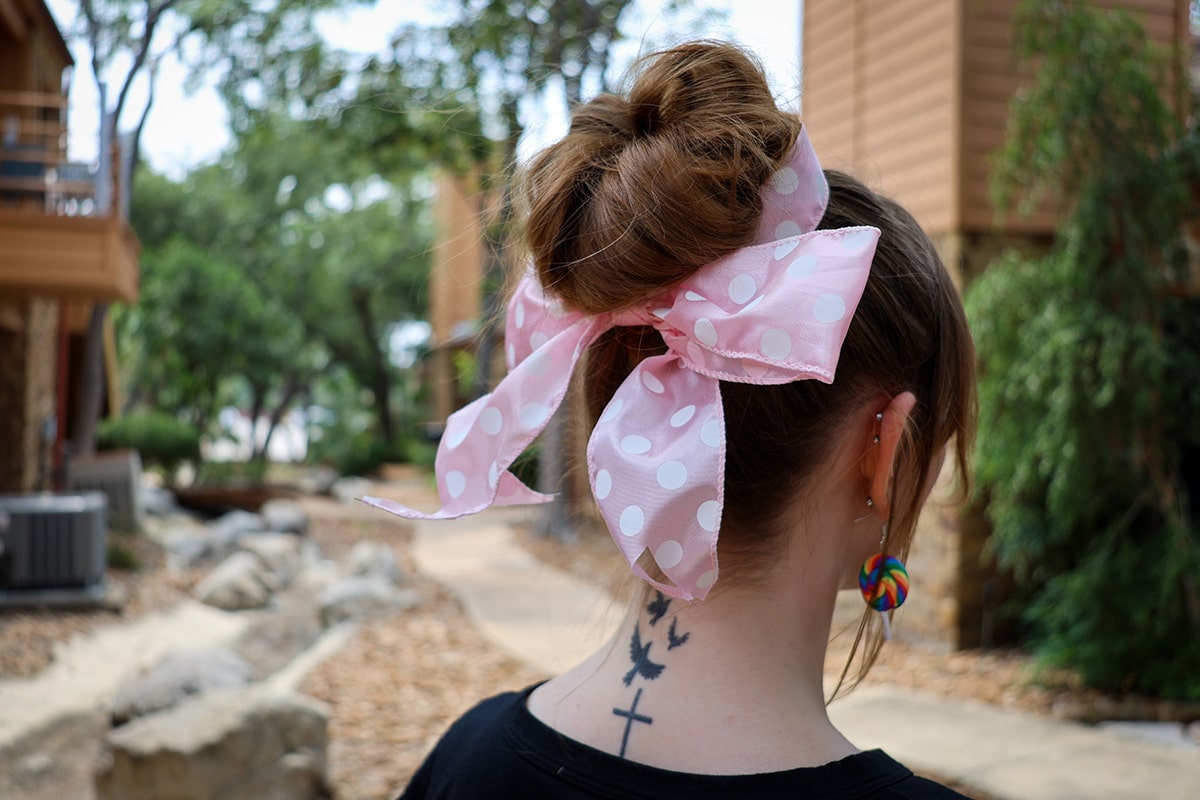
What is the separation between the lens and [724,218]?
92 centimetres

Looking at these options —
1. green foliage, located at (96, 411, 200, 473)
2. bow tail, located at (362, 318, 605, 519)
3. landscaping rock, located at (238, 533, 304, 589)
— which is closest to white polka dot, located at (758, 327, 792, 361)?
bow tail, located at (362, 318, 605, 519)

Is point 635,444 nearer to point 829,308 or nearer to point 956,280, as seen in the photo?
point 829,308

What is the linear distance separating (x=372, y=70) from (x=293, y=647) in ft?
25.9

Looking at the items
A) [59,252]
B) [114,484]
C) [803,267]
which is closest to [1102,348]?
[803,267]

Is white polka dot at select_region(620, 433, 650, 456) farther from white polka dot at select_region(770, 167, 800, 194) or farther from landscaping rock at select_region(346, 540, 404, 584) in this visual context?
landscaping rock at select_region(346, 540, 404, 584)

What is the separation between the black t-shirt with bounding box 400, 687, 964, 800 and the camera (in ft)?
2.85

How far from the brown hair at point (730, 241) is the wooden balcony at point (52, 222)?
7904 millimetres

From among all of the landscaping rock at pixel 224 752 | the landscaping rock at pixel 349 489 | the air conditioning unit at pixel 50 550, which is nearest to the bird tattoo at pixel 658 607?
the landscaping rock at pixel 224 752

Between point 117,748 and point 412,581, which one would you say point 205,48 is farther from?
point 117,748

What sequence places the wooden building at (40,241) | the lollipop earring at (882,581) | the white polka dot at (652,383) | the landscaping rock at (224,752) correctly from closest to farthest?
the white polka dot at (652,383), the lollipop earring at (882,581), the landscaping rock at (224,752), the wooden building at (40,241)

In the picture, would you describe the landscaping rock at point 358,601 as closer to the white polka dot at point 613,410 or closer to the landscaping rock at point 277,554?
the landscaping rock at point 277,554

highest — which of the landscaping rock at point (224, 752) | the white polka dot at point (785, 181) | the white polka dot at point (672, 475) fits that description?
the white polka dot at point (785, 181)

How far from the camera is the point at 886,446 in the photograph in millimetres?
972

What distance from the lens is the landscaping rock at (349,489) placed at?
17828 mm
